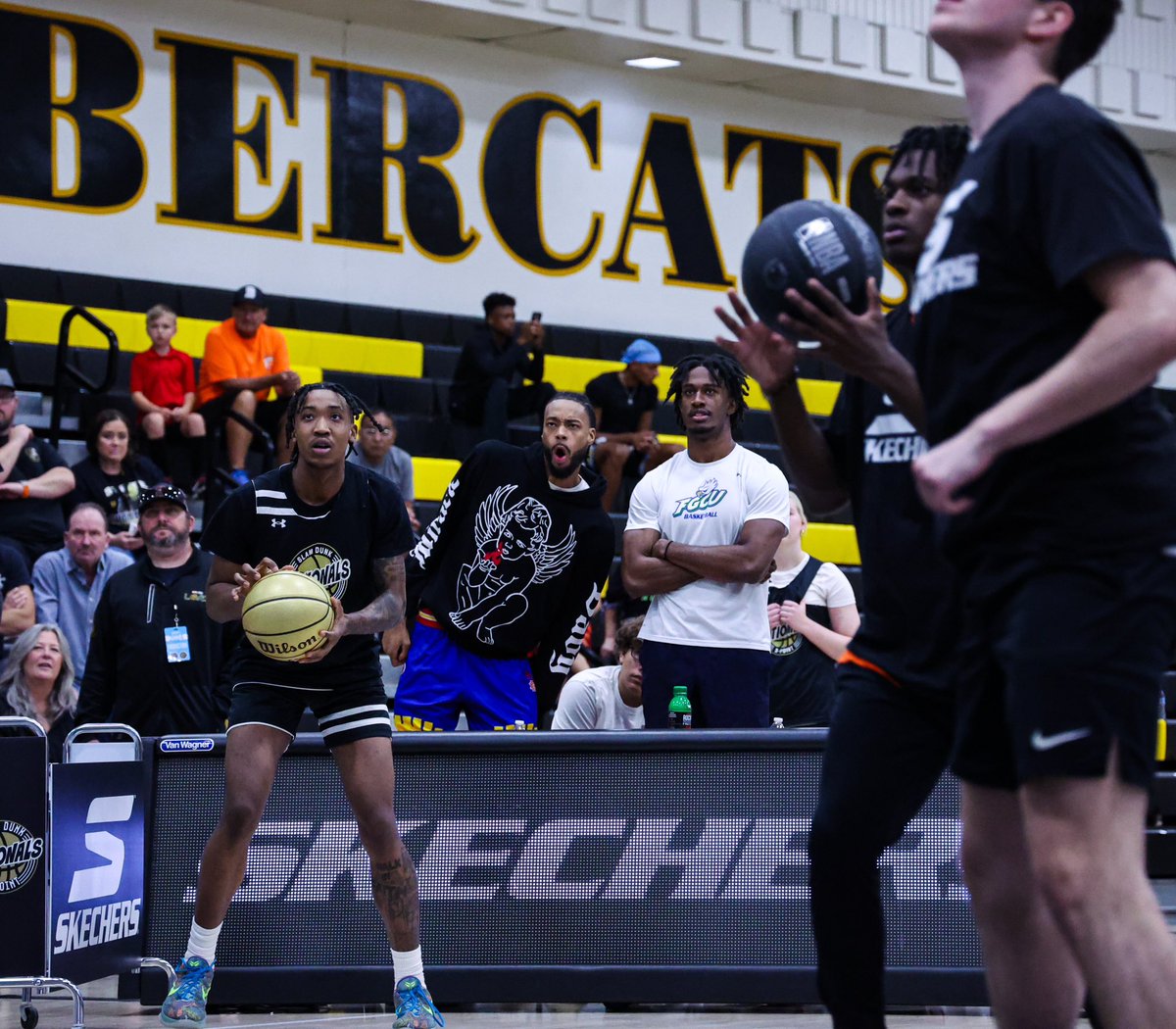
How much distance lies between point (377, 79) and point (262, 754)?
12.0 m

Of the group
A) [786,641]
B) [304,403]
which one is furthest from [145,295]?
[304,403]

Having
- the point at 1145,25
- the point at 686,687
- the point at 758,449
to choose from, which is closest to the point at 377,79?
the point at 758,449

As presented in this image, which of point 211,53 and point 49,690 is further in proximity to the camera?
point 211,53

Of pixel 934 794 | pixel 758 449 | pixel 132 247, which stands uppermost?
pixel 132 247

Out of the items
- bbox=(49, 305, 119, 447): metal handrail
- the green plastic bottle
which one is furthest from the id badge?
bbox=(49, 305, 119, 447): metal handrail

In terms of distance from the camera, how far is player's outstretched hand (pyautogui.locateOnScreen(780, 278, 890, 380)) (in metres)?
3.38

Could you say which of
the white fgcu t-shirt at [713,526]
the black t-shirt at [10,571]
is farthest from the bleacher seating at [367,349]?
the white fgcu t-shirt at [713,526]

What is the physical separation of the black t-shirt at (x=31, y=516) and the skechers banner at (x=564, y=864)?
4.25m

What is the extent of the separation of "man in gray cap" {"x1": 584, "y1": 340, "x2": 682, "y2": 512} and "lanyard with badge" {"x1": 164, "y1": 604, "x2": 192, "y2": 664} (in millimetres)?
5295

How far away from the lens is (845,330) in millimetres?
3385

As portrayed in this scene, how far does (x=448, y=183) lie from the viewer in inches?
688

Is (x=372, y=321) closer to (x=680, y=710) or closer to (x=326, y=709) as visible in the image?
(x=680, y=710)

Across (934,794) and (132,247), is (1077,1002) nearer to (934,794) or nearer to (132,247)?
(934,794)

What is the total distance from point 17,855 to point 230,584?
1.10 metres
